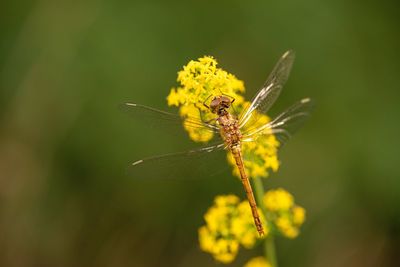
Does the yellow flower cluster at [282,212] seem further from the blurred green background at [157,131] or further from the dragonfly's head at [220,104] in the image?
the blurred green background at [157,131]

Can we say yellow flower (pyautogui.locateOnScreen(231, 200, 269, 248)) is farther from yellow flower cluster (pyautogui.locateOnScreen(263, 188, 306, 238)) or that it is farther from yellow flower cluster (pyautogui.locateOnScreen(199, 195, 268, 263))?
yellow flower cluster (pyautogui.locateOnScreen(263, 188, 306, 238))

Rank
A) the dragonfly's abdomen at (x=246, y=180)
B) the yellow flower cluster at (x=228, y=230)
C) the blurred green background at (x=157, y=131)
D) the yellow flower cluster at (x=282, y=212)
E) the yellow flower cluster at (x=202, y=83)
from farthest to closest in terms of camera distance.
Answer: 1. the blurred green background at (x=157, y=131)
2. the yellow flower cluster at (x=282, y=212)
3. the yellow flower cluster at (x=228, y=230)
4. the dragonfly's abdomen at (x=246, y=180)
5. the yellow flower cluster at (x=202, y=83)

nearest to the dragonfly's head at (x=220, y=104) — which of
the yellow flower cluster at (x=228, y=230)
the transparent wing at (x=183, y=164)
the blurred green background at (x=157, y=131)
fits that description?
the transparent wing at (x=183, y=164)

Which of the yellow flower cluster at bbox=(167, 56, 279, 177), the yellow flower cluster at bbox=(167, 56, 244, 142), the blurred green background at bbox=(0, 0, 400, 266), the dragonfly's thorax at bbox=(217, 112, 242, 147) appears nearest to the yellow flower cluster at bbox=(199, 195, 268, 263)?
the yellow flower cluster at bbox=(167, 56, 279, 177)

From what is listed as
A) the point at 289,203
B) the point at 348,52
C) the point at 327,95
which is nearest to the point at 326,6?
the point at 348,52

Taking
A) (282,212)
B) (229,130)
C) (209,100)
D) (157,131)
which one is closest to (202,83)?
(209,100)

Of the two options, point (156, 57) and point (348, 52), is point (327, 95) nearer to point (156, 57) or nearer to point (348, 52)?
point (348, 52)
